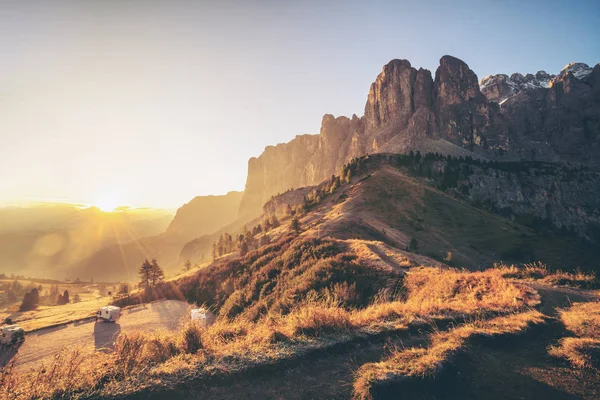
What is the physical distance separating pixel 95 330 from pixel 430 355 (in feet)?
183

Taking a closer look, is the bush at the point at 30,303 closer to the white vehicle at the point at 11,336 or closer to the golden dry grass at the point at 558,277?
the white vehicle at the point at 11,336

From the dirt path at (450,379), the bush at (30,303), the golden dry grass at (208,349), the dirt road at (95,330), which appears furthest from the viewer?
the bush at (30,303)

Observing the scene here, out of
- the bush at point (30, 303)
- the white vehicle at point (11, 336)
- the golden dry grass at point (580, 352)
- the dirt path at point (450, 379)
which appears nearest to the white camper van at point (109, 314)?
the white vehicle at point (11, 336)

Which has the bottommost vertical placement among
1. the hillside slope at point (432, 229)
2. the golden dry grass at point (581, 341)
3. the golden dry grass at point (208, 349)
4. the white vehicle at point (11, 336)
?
the white vehicle at point (11, 336)

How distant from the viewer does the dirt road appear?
37.7 meters

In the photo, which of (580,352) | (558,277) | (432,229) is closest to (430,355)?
(580,352)

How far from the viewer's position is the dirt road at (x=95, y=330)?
124 ft

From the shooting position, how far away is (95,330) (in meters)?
46.9

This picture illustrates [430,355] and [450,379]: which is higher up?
[430,355]

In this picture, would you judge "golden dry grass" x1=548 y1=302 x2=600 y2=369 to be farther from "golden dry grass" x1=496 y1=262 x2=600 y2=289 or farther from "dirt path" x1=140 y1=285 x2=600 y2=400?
"golden dry grass" x1=496 y1=262 x2=600 y2=289

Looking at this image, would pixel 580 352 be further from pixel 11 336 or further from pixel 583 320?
pixel 11 336

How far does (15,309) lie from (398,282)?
5066 inches

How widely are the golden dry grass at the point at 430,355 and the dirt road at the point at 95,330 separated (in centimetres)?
3560

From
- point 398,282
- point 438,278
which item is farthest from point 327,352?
point 398,282
